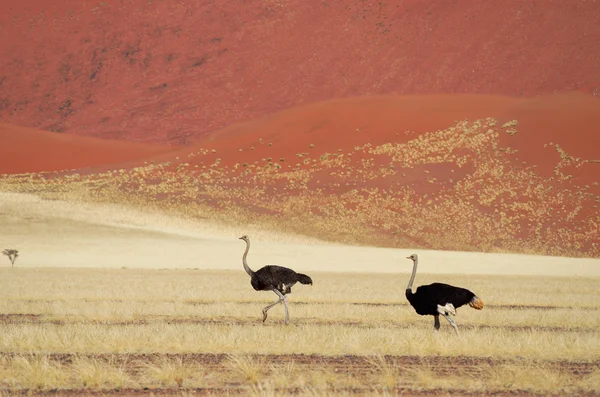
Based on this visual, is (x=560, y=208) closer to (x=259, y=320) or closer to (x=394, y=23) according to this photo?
(x=394, y=23)

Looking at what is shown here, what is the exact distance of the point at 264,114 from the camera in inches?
3649

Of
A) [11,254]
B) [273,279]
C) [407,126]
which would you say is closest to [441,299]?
[273,279]

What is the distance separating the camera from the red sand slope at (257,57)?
8750 centimetres

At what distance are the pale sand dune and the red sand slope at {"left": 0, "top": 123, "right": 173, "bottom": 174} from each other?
27010 mm

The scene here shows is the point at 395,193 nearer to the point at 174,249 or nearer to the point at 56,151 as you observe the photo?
the point at 174,249

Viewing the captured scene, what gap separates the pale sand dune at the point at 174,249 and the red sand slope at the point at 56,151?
2701cm

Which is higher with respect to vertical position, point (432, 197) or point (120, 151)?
point (120, 151)

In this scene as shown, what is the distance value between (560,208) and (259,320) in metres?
49.2

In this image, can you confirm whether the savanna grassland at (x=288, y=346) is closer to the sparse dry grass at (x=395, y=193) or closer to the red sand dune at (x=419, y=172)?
the sparse dry grass at (x=395, y=193)

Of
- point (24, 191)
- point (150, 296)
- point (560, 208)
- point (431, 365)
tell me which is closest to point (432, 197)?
point (560, 208)

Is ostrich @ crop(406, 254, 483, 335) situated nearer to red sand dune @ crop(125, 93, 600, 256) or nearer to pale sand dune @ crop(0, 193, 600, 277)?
pale sand dune @ crop(0, 193, 600, 277)

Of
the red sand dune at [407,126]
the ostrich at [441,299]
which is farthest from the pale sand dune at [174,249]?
the ostrich at [441,299]

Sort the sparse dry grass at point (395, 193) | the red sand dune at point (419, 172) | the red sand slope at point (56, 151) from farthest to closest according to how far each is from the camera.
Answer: the red sand slope at point (56, 151)
the red sand dune at point (419, 172)
the sparse dry grass at point (395, 193)

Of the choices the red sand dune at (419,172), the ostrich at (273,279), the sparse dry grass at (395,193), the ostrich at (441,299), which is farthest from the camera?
the red sand dune at (419,172)
